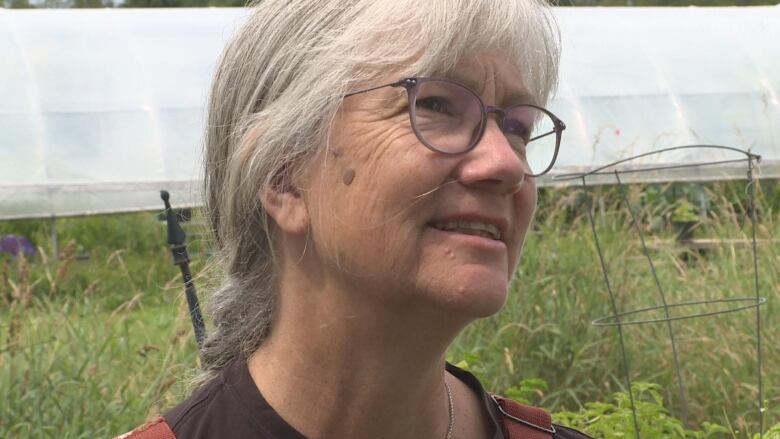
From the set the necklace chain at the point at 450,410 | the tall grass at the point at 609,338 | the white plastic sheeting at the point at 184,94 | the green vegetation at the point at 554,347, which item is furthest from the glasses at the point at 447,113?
the white plastic sheeting at the point at 184,94

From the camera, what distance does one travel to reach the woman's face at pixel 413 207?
1.77 m

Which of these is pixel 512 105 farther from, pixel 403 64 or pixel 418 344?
pixel 418 344

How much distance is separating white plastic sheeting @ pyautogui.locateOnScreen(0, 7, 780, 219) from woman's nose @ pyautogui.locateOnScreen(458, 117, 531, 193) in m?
5.25

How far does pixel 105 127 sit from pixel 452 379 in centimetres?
622

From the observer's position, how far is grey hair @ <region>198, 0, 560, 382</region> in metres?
1.85

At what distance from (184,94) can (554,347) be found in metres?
4.24

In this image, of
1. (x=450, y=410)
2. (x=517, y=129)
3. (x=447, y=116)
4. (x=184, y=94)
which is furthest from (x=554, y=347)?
(x=184, y=94)

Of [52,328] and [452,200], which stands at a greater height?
[452,200]

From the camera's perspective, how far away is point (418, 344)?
1.88m

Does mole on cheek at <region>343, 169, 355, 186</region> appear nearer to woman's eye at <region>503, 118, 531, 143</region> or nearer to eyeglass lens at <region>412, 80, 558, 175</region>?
eyeglass lens at <region>412, 80, 558, 175</region>

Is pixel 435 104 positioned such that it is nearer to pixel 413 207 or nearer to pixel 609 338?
pixel 413 207

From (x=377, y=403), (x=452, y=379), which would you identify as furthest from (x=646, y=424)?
(x=377, y=403)

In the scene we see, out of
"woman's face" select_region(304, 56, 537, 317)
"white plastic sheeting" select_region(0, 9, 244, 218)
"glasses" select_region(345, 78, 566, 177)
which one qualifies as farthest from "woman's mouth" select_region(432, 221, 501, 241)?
"white plastic sheeting" select_region(0, 9, 244, 218)

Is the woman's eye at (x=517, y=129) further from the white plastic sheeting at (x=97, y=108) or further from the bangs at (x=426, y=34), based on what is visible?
the white plastic sheeting at (x=97, y=108)
